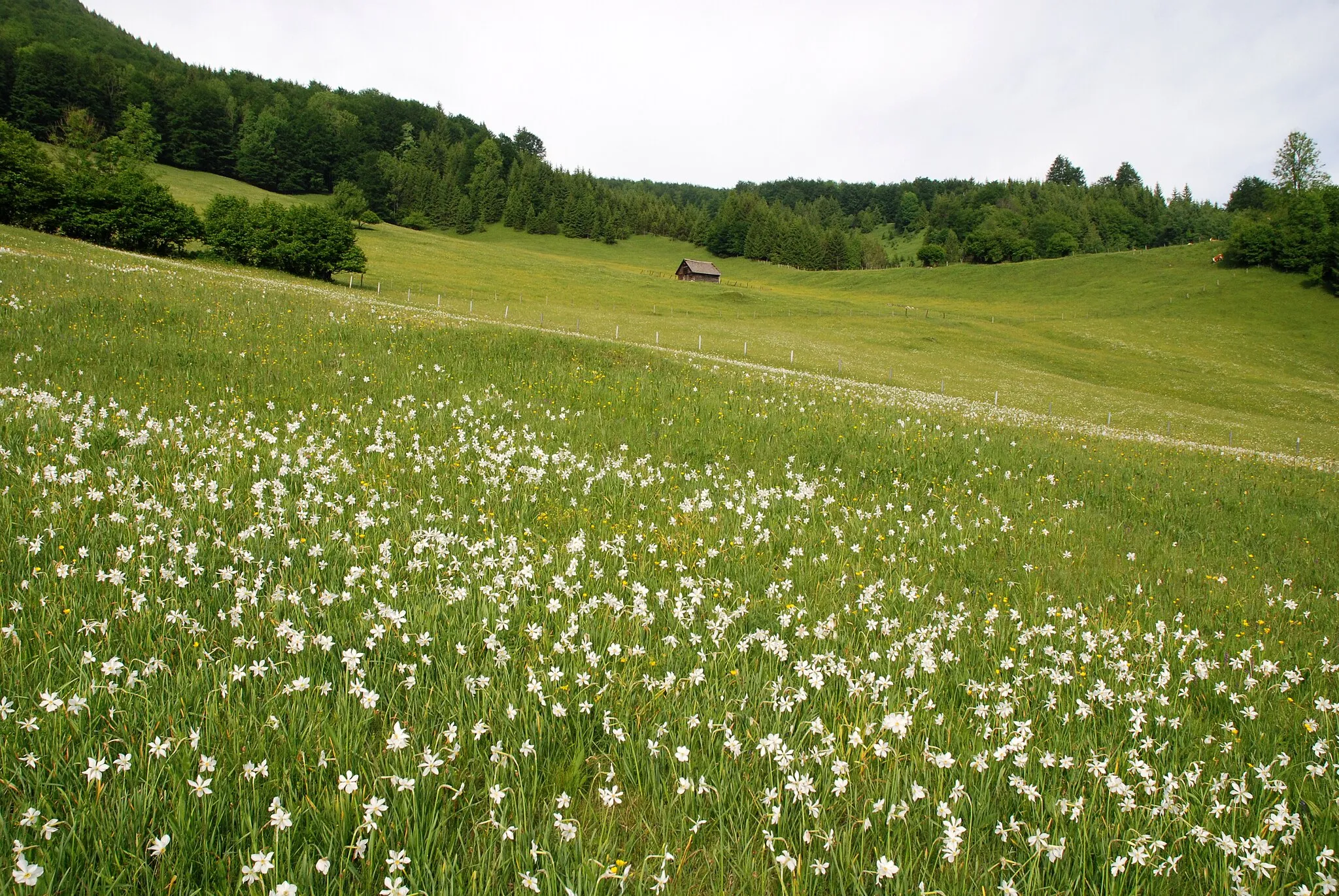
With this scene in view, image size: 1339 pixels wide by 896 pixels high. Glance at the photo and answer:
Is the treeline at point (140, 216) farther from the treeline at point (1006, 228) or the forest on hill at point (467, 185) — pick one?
the treeline at point (1006, 228)

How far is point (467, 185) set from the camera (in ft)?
508

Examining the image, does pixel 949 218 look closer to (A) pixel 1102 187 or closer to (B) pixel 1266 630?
(A) pixel 1102 187

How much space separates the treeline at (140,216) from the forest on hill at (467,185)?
51378mm

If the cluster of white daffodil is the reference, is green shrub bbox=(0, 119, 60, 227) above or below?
above

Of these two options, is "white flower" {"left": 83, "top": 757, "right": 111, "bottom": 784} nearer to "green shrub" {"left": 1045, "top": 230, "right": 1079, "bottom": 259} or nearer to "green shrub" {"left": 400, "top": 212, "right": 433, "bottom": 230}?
"green shrub" {"left": 400, "top": 212, "right": 433, "bottom": 230}

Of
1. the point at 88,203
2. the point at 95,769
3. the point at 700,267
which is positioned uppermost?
the point at 700,267

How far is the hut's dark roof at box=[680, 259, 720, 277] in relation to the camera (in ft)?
378

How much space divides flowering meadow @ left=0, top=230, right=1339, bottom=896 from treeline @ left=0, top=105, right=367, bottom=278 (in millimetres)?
52326

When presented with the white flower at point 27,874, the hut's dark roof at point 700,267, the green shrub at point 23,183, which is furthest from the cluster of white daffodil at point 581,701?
the hut's dark roof at point 700,267

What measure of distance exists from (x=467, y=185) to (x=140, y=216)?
115 metres

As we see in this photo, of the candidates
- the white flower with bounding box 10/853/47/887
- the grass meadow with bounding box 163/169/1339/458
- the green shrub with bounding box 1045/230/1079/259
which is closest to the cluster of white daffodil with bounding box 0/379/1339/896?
the white flower with bounding box 10/853/47/887

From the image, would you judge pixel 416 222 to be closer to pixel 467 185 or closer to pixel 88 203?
pixel 467 185

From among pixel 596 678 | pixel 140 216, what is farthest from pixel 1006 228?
pixel 596 678

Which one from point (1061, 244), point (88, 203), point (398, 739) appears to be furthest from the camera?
point (1061, 244)
